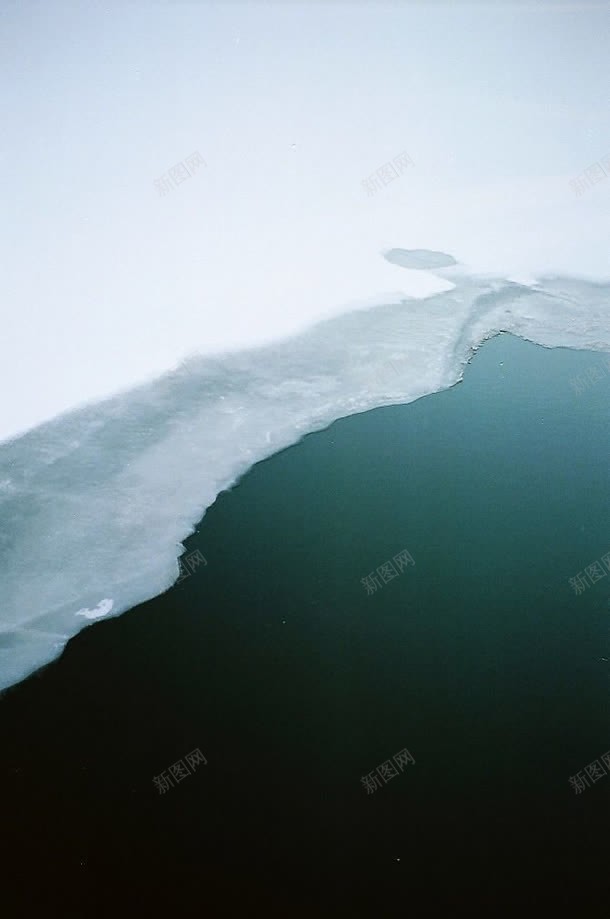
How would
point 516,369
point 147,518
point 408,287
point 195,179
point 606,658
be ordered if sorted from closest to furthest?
point 606,658 → point 147,518 → point 516,369 → point 408,287 → point 195,179

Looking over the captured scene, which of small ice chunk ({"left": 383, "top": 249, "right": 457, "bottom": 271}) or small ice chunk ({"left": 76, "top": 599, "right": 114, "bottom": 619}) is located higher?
→ small ice chunk ({"left": 383, "top": 249, "right": 457, "bottom": 271})

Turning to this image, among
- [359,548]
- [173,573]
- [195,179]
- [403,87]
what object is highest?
[403,87]

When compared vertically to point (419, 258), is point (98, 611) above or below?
below

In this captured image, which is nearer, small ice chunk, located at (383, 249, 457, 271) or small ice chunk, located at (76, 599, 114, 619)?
small ice chunk, located at (76, 599, 114, 619)

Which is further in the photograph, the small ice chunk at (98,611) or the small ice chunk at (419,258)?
the small ice chunk at (419,258)

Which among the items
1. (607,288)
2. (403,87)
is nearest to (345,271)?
(607,288)

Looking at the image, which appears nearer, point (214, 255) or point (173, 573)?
point (173, 573)

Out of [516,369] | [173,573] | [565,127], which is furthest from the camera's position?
[565,127]

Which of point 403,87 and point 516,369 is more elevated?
point 403,87

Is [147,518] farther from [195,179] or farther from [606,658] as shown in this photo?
[195,179]

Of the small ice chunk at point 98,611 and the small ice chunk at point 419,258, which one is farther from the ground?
the small ice chunk at point 419,258

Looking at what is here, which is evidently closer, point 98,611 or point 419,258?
point 98,611
